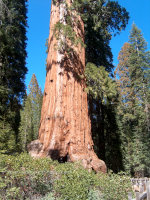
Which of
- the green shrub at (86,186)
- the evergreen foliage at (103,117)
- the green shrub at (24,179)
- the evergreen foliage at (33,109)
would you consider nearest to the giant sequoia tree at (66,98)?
the evergreen foliage at (103,117)

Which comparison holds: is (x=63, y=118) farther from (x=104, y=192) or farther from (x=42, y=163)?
(x=104, y=192)

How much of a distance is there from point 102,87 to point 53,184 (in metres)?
4.09

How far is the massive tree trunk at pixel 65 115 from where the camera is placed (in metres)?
5.55

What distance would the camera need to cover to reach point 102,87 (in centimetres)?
702

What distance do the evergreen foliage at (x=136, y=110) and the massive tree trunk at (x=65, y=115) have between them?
11.7 m

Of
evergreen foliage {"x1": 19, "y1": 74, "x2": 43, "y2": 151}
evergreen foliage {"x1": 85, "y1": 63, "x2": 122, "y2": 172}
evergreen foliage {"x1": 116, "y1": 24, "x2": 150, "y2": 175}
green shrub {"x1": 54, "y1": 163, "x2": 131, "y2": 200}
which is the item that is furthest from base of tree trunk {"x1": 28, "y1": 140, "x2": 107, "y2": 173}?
evergreen foliage {"x1": 19, "y1": 74, "x2": 43, "y2": 151}

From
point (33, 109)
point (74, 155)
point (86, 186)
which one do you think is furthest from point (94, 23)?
point (33, 109)

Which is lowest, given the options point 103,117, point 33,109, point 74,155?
point 74,155

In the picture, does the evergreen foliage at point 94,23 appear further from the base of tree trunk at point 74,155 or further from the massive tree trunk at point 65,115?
the base of tree trunk at point 74,155

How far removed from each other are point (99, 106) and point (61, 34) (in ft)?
25.3

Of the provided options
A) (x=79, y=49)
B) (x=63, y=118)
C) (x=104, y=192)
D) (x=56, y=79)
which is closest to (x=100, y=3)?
(x=79, y=49)

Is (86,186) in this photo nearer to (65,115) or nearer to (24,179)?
(24,179)

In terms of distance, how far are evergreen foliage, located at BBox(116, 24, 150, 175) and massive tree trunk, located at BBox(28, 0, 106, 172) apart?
11.7 meters

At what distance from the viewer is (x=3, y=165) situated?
3744mm
